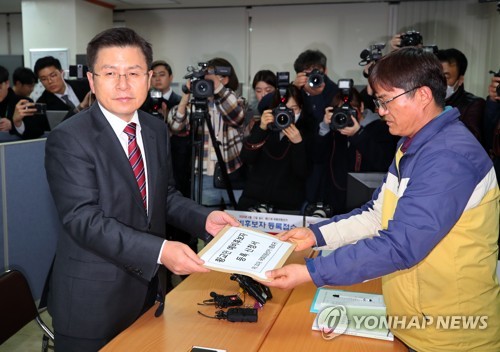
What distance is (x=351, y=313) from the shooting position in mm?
1643

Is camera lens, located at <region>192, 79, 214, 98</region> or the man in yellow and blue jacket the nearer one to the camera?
the man in yellow and blue jacket

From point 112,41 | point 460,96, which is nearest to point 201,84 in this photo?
point 112,41

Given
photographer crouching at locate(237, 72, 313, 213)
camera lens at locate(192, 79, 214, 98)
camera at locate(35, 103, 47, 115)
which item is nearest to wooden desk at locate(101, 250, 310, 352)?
photographer crouching at locate(237, 72, 313, 213)

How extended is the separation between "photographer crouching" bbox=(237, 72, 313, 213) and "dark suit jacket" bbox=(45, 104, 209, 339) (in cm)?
162

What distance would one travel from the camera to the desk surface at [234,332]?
145 cm

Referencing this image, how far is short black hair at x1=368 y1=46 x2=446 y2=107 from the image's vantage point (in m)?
1.34

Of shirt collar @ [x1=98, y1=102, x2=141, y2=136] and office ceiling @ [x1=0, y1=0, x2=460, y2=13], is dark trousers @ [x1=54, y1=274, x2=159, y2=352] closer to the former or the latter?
shirt collar @ [x1=98, y1=102, x2=141, y2=136]

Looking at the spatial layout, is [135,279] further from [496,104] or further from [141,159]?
[496,104]

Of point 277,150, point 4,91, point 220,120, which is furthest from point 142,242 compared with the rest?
point 4,91

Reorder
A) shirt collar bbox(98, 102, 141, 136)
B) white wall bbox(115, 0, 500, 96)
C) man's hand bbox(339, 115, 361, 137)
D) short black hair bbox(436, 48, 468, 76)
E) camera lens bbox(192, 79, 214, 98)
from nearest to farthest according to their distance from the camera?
shirt collar bbox(98, 102, 141, 136) < man's hand bbox(339, 115, 361, 137) < camera lens bbox(192, 79, 214, 98) < short black hair bbox(436, 48, 468, 76) < white wall bbox(115, 0, 500, 96)

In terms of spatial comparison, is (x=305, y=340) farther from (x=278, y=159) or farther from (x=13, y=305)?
(x=278, y=159)

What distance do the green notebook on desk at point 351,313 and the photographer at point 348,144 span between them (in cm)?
139

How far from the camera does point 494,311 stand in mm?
1377

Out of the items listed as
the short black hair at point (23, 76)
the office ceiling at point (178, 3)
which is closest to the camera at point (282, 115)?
the short black hair at point (23, 76)
